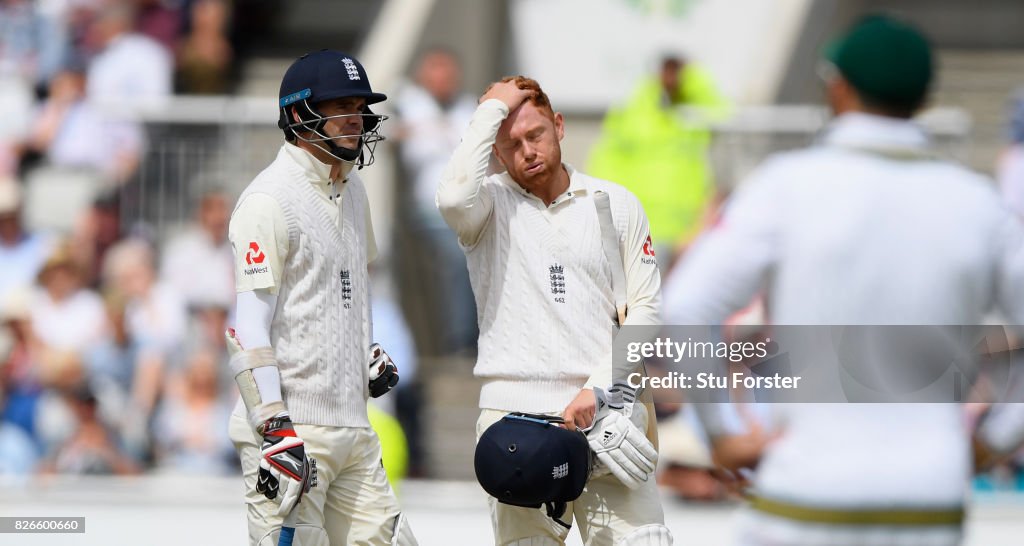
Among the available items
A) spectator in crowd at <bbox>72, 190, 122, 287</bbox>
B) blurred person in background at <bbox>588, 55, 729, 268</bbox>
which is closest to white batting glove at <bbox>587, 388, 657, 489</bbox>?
blurred person in background at <bbox>588, 55, 729, 268</bbox>

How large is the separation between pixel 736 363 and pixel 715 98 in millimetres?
7255

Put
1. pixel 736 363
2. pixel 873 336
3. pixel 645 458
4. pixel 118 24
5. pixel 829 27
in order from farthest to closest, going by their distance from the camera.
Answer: pixel 829 27, pixel 118 24, pixel 645 458, pixel 736 363, pixel 873 336

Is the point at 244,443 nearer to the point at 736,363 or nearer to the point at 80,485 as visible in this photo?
the point at 736,363

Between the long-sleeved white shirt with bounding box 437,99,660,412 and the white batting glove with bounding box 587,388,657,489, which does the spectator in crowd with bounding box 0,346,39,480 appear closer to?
the long-sleeved white shirt with bounding box 437,99,660,412

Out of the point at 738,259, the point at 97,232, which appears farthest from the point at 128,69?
the point at 738,259

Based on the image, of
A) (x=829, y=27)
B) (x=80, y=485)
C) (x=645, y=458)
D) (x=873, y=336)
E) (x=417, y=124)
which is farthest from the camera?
(x=829, y=27)

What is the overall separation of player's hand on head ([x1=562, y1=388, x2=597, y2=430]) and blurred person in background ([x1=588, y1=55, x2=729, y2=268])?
17.7 feet

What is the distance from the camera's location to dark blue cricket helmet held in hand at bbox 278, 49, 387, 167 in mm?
5328

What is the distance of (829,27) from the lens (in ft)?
44.8

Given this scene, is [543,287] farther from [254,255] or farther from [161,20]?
[161,20]

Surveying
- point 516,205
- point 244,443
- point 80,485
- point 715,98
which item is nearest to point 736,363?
point 516,205

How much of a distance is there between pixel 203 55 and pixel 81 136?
1446 mm

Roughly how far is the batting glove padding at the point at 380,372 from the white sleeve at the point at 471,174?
21.4 inches

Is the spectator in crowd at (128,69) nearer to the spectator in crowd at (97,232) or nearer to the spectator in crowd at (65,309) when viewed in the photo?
the spectator in crowd at (97,232)
